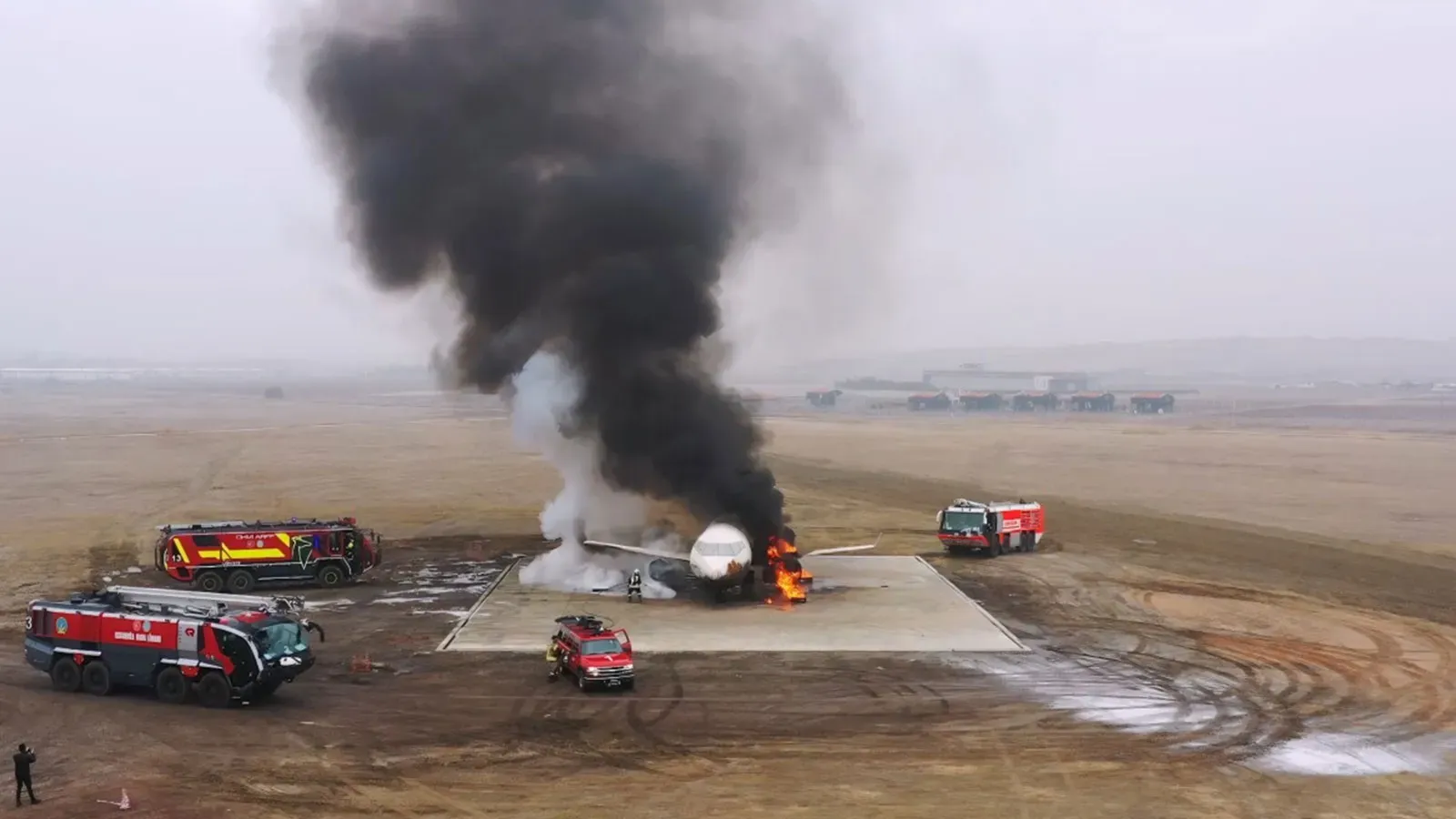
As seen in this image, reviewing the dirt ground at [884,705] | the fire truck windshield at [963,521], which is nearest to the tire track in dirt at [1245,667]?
the dirt ground at [884,705]

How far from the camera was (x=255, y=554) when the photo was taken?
4994cm

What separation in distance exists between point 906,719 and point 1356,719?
40.1ft

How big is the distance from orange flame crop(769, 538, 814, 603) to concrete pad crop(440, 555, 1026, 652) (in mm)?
656

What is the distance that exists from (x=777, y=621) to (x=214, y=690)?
19.7 m

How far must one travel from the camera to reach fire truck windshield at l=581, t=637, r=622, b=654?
3347 centimetres

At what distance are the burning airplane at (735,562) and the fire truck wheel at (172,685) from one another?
19462 mm

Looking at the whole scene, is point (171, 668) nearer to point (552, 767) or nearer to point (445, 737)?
point (445, 737)

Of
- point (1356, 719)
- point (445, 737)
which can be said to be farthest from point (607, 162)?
point (1356, 719)

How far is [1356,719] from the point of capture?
1227 inches

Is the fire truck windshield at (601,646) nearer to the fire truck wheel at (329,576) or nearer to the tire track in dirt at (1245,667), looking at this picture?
the tire track in dirt at (1245,667)

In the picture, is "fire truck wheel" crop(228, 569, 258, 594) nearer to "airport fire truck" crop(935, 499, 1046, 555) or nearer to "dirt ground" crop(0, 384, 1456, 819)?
"dirt ground" crop(0, 384, 1456, 819)

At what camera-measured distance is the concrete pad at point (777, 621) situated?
129 ft

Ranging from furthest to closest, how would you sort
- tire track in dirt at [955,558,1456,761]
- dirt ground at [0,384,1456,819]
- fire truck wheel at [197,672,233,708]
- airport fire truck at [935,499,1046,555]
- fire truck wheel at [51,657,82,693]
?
airport fire truck at [935,499,1046,555]
fire truck wheel at [51,657,82,693]
fire truck wheel at [197,672,233,708]
tire track in dirt at [955,558,1456,761]
dirt ground at [0,384,1456,819]

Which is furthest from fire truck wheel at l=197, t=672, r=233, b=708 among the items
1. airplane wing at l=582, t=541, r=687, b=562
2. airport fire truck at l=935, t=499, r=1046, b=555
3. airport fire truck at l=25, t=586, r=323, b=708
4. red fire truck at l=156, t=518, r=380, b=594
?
airport fire truck at l=935, t=499, r=1046, b=555
